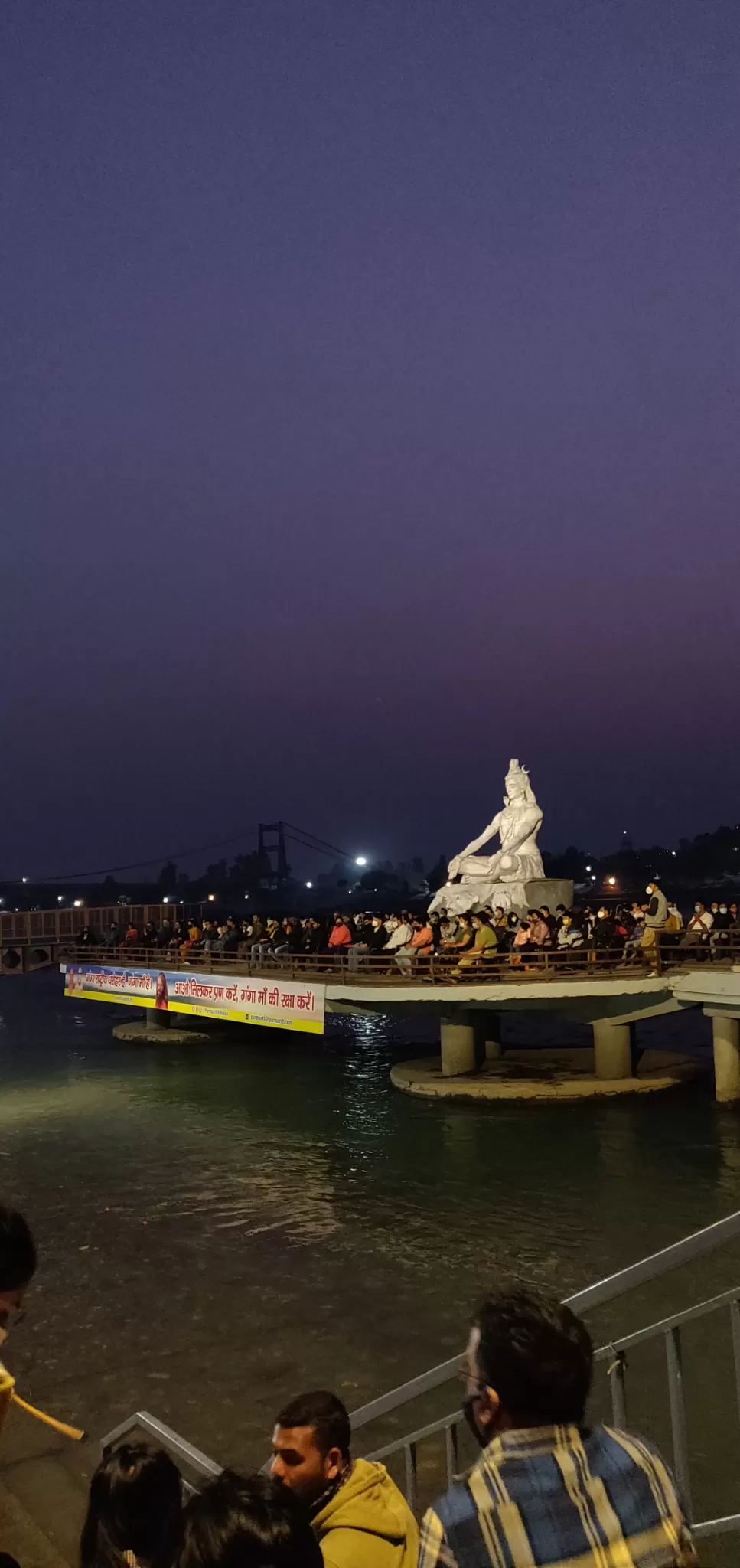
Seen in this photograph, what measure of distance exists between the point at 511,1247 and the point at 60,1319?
20.3 feet

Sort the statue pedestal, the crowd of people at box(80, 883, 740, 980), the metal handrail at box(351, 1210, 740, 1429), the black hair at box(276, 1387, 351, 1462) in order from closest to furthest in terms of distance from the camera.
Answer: the metal handrail at box(351, 1210, 740, 1429) → the black hair at box(276, 1387, 351, 1462) → the crowd of people at box(80, 883, 740, 980) → the statue pedestal

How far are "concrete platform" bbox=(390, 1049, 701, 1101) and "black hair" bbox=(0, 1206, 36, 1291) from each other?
23841mm

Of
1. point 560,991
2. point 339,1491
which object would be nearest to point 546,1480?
point 339,1491

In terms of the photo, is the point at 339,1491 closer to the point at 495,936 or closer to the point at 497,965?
the point at 497,965

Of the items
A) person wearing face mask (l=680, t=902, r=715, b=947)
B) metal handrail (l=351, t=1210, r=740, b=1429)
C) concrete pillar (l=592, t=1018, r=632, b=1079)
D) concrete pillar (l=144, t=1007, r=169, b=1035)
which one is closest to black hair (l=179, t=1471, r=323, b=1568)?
metal handrail (l=351, t=1210, r=740, b=1429)

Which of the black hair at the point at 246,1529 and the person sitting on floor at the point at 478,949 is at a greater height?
the black hair at the point at 246,1529

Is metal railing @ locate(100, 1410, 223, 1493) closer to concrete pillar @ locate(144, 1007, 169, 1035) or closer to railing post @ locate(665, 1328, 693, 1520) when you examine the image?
railing post @ locate(665, 1328, 693, 1520)

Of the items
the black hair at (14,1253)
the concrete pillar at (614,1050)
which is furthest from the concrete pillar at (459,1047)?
the black hair at (14,1253)

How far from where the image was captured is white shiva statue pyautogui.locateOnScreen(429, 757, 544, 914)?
3409 cm

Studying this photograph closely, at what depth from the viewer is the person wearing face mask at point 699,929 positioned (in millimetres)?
24812

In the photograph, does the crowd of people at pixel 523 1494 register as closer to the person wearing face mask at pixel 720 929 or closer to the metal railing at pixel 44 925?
the person wearing face mask at pixel 720 929

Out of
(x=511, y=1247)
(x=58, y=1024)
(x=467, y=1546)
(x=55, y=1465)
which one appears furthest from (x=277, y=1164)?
(x=58, y=1024)

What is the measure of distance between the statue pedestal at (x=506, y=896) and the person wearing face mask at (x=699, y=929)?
7421 mm

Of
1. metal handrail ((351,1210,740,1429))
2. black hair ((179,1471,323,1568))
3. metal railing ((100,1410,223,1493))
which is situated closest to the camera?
black hair ((179,1471,323,1568))
